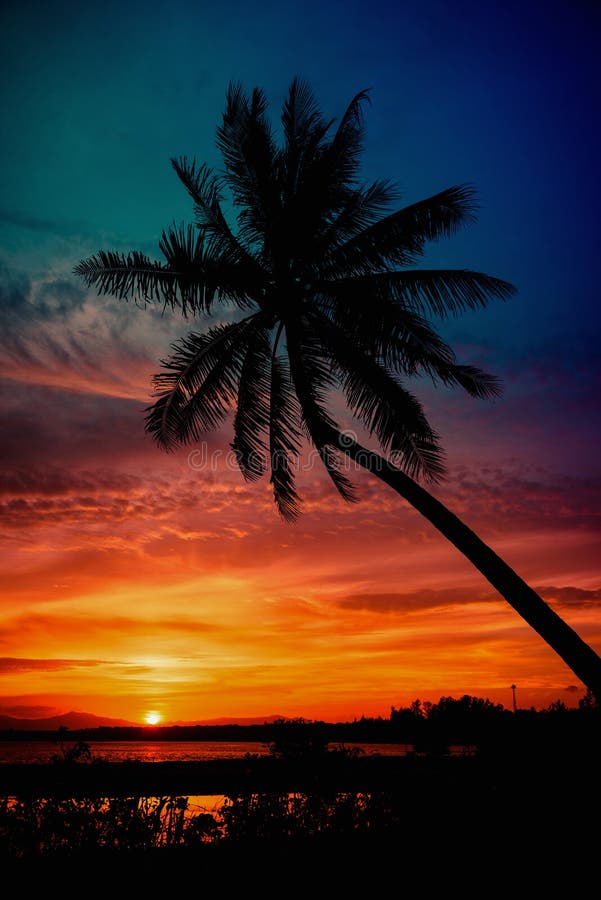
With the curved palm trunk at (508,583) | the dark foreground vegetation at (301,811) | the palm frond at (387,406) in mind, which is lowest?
the dark foreground vegetation at (301,811)

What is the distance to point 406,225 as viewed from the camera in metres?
12.8

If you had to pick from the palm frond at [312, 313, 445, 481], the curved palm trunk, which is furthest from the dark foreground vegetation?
the palm frond at [312, 313, 445, 481]

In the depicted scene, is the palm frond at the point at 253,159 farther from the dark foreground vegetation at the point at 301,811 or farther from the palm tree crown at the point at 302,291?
the dark foreground vegetation at the point at 301,811

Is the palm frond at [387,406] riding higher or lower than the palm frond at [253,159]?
lower

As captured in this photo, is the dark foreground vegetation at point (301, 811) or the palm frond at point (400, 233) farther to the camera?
the palm frond at point (400, 233)

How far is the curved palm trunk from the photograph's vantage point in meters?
9.54

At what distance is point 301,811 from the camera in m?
6.90

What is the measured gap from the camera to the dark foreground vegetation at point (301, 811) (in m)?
6.07

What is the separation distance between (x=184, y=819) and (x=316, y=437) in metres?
7.21

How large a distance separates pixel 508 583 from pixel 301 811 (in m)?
4.81

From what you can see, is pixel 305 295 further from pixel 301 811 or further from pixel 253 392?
pixel 301 811

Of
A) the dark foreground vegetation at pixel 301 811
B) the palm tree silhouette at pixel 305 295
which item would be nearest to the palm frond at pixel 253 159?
the palm tree silhouette at pixel 305 295

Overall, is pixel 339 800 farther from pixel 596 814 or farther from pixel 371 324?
pixel 371 324

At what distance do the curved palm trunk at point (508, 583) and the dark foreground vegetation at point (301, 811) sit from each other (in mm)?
2112
